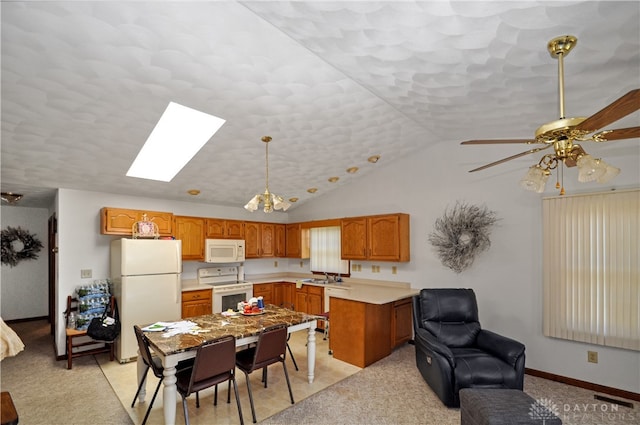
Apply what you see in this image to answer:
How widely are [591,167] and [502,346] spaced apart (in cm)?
203

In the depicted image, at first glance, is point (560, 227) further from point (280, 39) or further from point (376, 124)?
point (280, 39)

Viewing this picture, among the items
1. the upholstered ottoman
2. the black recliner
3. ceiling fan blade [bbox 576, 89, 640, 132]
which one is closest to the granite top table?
the black recliner

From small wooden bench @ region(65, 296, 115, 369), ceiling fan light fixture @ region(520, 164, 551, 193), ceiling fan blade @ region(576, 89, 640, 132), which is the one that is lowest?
small wooden bench @ region(65, 296, 115, 369)

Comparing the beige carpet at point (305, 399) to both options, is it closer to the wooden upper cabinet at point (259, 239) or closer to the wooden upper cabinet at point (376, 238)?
the wooden upper cabinet at point (376, 238)

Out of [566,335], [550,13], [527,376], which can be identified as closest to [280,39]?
[550,13]

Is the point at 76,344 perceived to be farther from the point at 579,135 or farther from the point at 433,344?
the point at 579,135

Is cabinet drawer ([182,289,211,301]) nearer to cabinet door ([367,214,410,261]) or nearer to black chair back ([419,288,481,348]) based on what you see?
cabinet door ([367,214,410,261])

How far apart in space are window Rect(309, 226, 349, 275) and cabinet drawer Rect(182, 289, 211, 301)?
7.02 feet

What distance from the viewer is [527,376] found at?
369cm

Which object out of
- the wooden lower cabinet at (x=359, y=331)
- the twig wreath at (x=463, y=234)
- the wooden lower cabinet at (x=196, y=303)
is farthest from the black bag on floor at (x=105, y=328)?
the twig wreath at (x=463, y=234)

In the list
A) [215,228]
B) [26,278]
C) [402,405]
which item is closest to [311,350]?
[402,405]

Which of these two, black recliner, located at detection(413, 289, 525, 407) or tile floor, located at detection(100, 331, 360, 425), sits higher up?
black recliner, located at detection(413, 289, 525, 407)

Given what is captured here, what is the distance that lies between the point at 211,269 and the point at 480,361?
14.7 ft

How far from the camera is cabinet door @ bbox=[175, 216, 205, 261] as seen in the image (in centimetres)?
520
